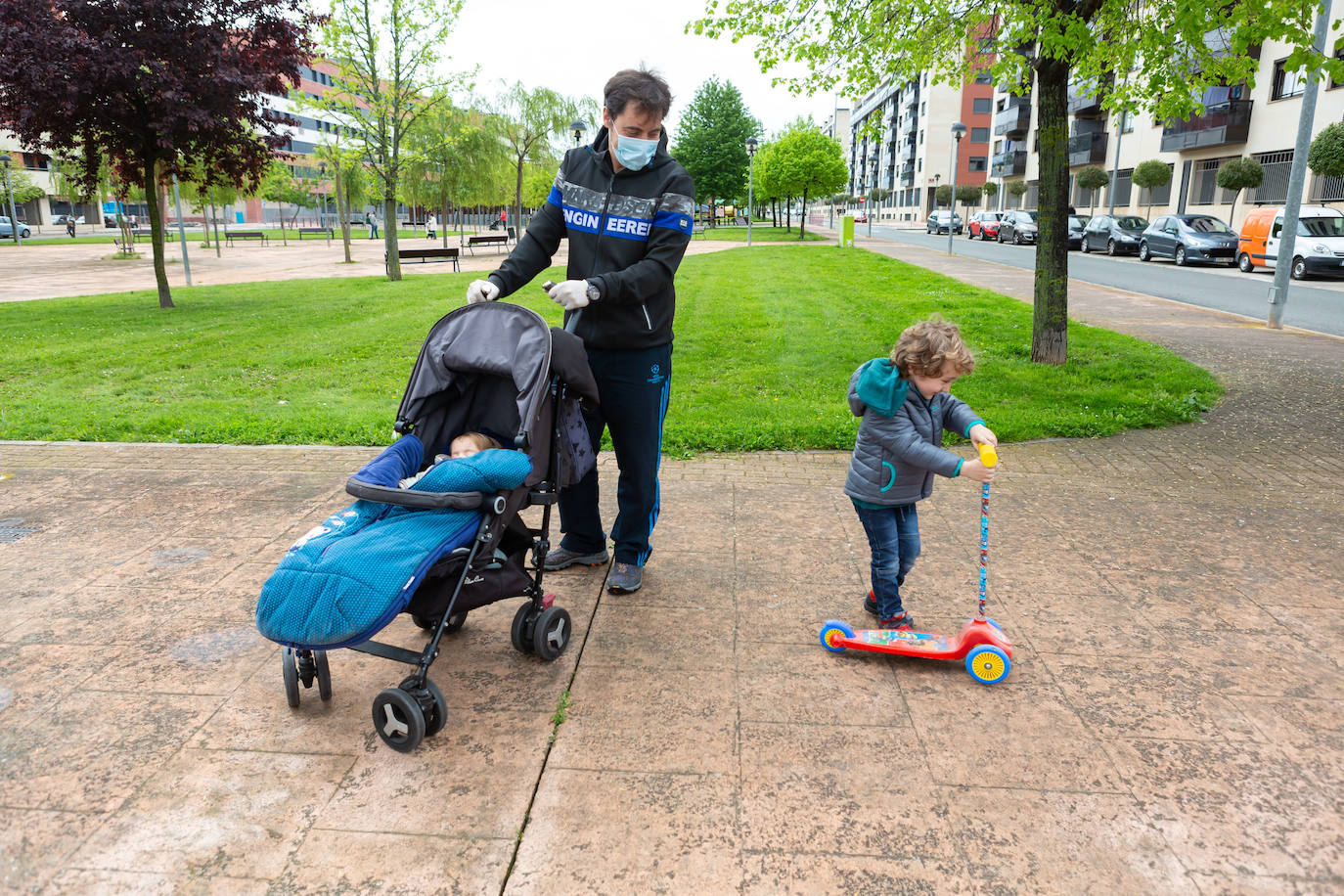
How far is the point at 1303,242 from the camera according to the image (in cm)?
2159

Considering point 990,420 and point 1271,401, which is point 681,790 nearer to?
point 990,420

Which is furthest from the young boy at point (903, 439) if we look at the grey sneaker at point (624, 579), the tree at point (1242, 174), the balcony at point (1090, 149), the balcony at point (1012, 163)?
the balcony at point (1012, 163)

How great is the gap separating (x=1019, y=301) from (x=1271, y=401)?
24.2 feet

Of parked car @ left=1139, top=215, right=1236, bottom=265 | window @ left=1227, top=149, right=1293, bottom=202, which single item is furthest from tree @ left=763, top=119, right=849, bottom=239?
parked car @ left=1139, top=215, right=1236, bottom=265

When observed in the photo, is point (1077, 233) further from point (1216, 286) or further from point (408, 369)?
point (408, 369)

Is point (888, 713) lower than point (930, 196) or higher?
lower

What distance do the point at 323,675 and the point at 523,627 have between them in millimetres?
748

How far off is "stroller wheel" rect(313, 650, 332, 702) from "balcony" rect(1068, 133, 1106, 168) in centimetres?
5390

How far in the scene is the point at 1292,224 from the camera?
13.0 m

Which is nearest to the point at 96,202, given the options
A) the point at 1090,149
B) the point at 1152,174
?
the point at 1090,149

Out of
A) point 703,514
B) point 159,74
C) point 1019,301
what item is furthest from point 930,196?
point 703,514

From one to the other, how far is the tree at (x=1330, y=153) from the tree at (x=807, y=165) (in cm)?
2455

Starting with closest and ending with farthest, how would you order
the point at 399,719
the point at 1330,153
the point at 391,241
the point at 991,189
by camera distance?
the point at 399,719, the point at 391,241, the point at 1330,153, the point at 991,189

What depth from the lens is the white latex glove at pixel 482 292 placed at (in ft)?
11.8
